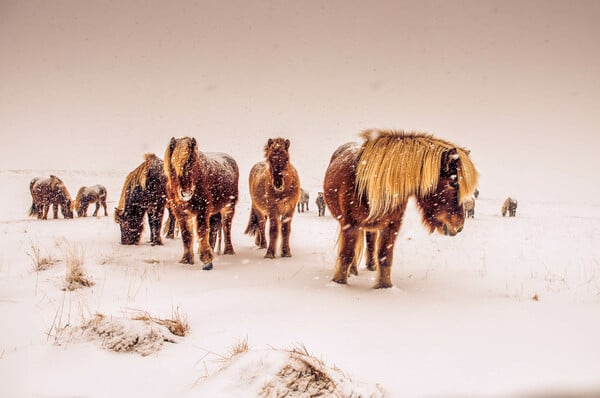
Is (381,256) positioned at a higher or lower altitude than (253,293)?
higher

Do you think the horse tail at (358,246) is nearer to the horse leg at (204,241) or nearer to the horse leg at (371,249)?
the horse leg at (371,249)

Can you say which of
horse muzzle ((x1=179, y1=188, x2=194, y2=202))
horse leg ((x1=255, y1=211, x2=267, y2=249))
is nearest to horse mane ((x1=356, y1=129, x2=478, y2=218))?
horse muzzle ((x1=179, y1=188, x2=194, y2=202))

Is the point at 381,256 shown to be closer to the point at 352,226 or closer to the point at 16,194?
the point at 352,226

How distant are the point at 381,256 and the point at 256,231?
5.16 metres

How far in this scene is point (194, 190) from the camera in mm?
6027

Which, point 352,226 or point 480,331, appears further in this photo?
point 352,226

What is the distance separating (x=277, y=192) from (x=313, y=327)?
14.7 ft

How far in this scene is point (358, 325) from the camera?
3.17 metres

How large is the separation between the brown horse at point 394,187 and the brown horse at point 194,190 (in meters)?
2.53

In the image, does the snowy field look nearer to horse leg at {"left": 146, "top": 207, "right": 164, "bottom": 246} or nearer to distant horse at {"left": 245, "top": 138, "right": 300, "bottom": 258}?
distant horse at {"left": 245, "top": 138, "right": 300, "bottom": 258}

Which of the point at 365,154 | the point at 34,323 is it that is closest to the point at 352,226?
the point at 365,154

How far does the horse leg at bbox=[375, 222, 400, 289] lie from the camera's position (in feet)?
15.1

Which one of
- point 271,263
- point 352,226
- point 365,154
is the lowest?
point 271,263

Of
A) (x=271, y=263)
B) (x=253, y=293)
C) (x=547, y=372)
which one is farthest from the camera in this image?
(x=271, y=263)
